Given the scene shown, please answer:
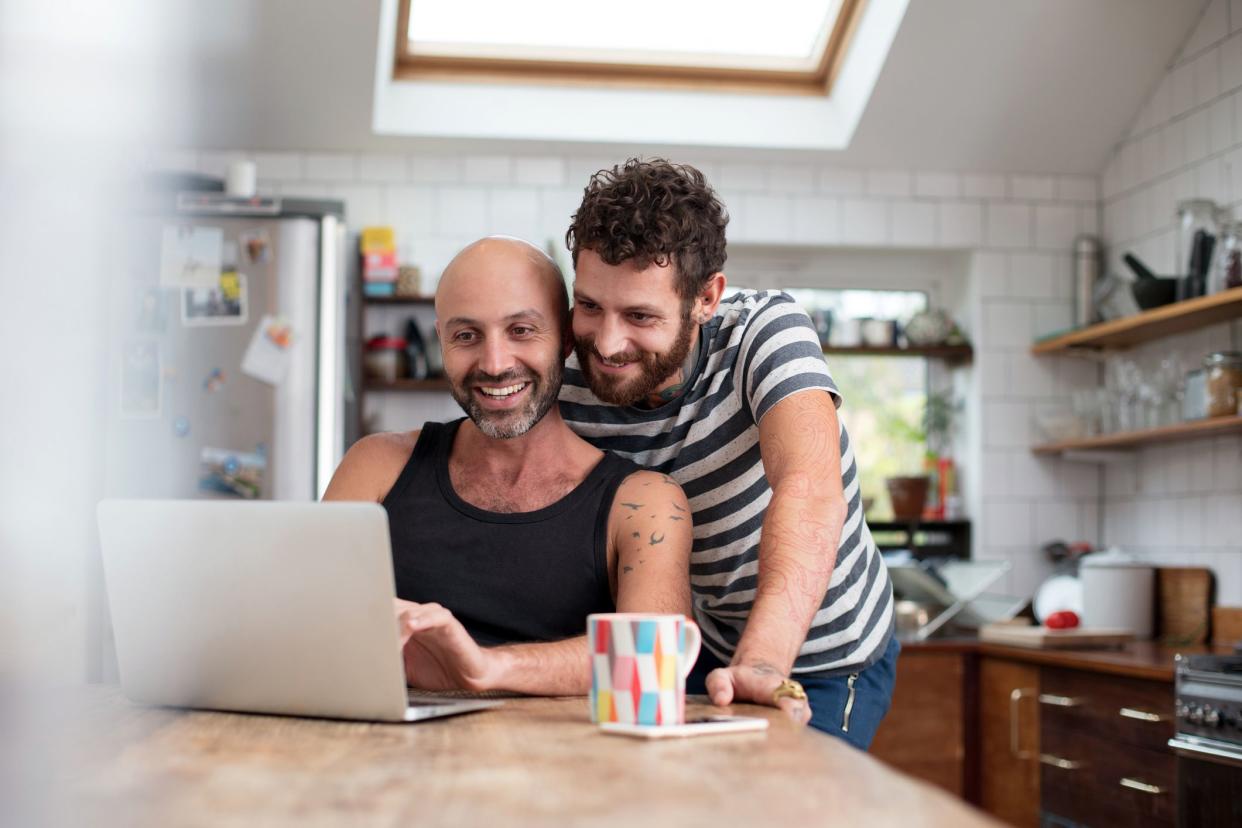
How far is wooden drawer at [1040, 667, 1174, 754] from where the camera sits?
10.1ft

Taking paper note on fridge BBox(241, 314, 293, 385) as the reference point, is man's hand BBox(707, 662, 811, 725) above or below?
below

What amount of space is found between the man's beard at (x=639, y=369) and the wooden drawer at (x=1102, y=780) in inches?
74.5

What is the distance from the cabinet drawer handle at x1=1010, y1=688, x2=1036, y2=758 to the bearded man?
1.83 meters

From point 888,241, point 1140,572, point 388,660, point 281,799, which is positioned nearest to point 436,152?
point 888,241

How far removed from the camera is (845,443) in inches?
77.2

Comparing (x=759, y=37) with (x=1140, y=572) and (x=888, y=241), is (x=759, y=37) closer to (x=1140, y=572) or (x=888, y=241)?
(x=888, y=241)

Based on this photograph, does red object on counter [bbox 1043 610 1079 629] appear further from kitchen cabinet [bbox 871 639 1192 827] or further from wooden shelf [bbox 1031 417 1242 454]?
wooden shelf [bbox 1031 417 1242 454]

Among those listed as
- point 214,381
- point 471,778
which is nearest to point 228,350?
point 214,381

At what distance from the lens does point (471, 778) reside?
0.87m

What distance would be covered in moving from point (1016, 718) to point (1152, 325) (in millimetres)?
1273

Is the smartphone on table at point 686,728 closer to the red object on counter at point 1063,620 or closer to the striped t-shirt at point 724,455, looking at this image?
the striped t-shirt at point 724,455

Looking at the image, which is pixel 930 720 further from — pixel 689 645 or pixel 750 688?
pixel 689 645

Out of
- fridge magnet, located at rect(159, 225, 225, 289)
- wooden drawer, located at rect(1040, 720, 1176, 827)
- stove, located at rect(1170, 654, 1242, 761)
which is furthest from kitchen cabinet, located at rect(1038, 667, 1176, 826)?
fridge magnet, located at rect(159, 225, 225, 289)

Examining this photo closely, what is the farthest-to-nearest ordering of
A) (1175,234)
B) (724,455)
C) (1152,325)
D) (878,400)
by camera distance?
(878,400) < (1175,234) < (1152,325) < (724,455)
